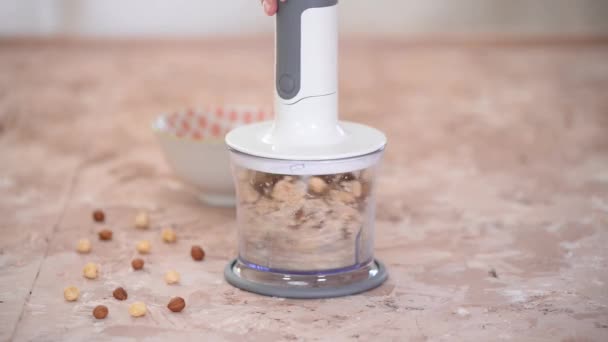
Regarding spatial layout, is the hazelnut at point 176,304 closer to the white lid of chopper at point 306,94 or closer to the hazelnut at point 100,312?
the hazelnut at point 100,312

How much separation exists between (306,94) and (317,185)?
113mm

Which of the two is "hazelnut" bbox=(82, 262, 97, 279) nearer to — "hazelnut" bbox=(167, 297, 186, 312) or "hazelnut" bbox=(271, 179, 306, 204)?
"hazelnut" bbox=(167, 297, 186, 312)

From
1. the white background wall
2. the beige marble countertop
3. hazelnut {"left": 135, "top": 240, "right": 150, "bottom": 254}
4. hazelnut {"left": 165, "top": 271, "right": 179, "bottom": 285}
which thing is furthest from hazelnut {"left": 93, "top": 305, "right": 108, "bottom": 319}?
the white background wall

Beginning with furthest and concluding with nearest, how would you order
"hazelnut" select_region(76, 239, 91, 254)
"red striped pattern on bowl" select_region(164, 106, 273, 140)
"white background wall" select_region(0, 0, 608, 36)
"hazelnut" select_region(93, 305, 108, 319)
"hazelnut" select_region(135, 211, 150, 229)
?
"white background wall" select_region(0, 0, 608, 36), "red striped pattern on bowl" select_region(164, 106, 273, 140), "hazelnut" select_region(135, 211, 150, 229), "hazelnut" select_region(76, 239, 91, 254), "hazelnut" select_region(93, 305, 108, 319)

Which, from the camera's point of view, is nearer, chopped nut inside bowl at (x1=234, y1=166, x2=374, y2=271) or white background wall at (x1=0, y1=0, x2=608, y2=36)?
chopped nut inside bowl at (x1=234, y1=166, x2=374, y2=271)

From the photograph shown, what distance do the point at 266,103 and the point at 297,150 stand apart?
3.76 feet

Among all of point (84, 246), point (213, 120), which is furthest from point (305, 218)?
point (213, 120)

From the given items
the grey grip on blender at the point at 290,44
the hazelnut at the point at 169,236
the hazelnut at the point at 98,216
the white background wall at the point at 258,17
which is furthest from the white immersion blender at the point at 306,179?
the white background wall at the point at 258,17

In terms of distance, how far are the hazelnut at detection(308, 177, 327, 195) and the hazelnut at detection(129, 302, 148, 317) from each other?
0.80 ft

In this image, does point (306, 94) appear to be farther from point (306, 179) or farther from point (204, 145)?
point (204, 145)

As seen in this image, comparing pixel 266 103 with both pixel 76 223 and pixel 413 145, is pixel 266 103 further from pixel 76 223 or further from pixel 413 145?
pixel 76 223

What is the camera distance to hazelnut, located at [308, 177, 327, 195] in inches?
42.1

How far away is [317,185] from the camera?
107 cm

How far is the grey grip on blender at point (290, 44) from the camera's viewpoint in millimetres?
1060
